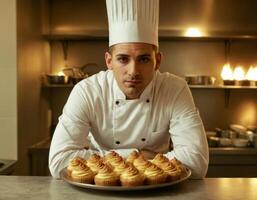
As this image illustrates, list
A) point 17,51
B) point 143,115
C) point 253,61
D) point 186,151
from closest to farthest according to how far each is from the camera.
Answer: point 186,151 → point 143,115 → point 17,51 → point 253,61

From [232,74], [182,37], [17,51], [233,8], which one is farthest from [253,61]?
[17,51]

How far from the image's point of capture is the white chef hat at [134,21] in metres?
1.55

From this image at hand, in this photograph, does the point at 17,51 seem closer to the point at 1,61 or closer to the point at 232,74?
the point at 1,61

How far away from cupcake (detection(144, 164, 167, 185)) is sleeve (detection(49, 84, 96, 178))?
1.40 ft

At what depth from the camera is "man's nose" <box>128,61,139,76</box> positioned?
1.42m

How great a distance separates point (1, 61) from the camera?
269 cm

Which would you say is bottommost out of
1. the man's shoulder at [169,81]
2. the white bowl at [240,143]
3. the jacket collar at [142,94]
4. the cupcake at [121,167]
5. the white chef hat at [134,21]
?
the white bowl at [240,143]

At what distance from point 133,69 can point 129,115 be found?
1.14ft

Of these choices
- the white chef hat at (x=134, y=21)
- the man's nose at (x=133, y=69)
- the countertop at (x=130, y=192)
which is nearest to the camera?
the countertop at (x=130, y=192)

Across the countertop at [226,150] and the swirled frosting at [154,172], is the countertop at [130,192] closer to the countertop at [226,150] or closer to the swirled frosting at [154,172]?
the swirled frosting at [154,172]

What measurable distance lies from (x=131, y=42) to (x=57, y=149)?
1.69ft

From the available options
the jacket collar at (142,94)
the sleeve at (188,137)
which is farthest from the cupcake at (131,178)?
A: the jacket collar at (142,94)

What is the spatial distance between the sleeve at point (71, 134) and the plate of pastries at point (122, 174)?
0.26 m

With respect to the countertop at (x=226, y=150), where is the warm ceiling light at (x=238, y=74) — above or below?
above
